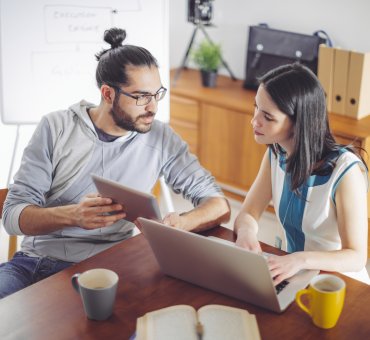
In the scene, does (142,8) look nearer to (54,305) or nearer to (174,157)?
(174,157)

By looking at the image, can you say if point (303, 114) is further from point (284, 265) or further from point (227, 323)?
point (227, 323)

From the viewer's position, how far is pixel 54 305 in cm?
128

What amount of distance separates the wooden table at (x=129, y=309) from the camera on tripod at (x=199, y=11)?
2.40 meters

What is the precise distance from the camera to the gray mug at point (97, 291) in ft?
3.92

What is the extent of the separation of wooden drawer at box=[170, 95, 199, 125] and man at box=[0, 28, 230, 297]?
1.63m

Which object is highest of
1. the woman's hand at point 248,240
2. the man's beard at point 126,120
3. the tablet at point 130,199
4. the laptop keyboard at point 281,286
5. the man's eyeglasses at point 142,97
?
the man's eyeglasses at point 142,97

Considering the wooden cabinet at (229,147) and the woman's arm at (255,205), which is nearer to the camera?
the woman's arm at (255,205)

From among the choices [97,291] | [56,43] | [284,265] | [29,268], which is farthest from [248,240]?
[56,43]

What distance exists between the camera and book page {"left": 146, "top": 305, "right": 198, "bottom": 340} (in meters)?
1.15

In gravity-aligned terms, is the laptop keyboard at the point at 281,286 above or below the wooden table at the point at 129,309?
above

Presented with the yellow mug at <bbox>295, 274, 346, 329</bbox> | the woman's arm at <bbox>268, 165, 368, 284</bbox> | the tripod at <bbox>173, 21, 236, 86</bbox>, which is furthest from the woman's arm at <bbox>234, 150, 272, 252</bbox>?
the tripod at <bbox>173, 21, 236, 86</bbox>

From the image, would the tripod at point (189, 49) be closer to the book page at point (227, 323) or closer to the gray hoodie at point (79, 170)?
the gray hoodie at point (79, 170)

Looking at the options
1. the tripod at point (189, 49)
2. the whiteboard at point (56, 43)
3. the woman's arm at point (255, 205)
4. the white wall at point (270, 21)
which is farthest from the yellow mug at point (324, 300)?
the tripod at point (189, 49)

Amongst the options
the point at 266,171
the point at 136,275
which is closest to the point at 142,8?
the point at 266,171
